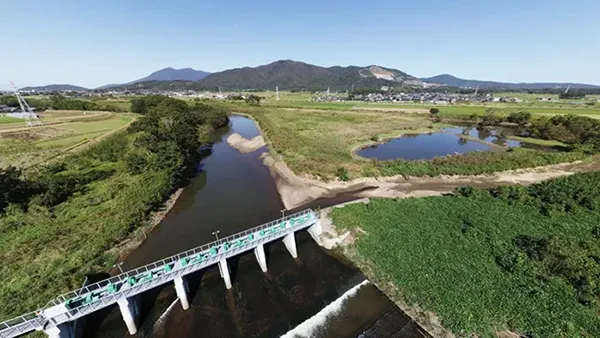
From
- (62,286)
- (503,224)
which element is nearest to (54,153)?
(62,286)

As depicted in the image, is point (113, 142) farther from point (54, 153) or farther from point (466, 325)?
point (466, 325)

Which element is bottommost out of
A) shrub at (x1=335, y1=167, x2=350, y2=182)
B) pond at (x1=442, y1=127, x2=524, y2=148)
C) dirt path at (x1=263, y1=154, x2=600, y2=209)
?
pond at (x1=442, y1=127, x2=524, y2=148)

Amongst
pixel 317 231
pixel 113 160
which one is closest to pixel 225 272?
pixel 317 231

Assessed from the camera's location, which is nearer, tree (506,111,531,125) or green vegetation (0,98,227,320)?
green vegetation (0,98,227,320)

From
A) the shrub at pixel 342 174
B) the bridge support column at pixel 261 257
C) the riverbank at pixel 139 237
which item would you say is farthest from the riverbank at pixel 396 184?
the riverbank at pixel 139 237

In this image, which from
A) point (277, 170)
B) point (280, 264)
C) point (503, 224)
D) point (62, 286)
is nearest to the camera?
point (62, 286)

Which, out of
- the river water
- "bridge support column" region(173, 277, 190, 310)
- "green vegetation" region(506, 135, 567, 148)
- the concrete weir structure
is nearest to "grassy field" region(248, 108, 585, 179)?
"green vegetation" region(506, 135, 567, 148)

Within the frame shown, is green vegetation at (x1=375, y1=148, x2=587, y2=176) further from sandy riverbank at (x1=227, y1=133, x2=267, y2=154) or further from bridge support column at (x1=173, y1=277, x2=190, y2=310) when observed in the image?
bridge support column at (x1=173, y1=277, x2=190, y2=310)
